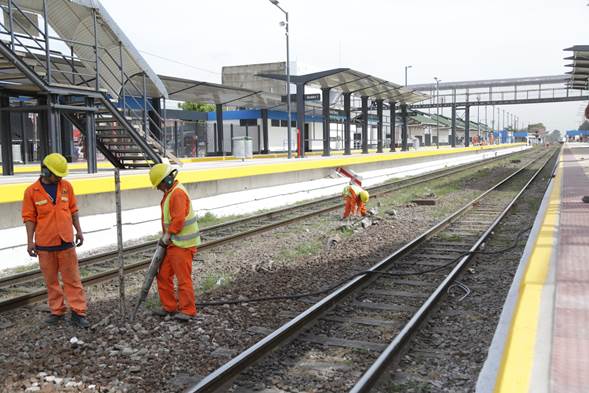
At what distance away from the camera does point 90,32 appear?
15.4 metres

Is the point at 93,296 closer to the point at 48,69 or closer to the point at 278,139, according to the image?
the point at 48,69

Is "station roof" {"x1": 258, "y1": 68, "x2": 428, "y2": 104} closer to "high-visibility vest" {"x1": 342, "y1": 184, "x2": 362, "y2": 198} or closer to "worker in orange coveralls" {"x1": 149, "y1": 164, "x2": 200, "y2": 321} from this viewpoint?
"high-visibility vest" {"x1": 342, "y1": 184, "x2": 362, "y2": 198}

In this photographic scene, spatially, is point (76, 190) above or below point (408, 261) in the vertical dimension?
above

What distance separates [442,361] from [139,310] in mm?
3538

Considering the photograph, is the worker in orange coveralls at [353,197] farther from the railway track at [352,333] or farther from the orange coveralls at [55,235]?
the orange coveralls at [55,235]

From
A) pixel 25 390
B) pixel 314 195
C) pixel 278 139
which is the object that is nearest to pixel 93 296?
pixel 25 390

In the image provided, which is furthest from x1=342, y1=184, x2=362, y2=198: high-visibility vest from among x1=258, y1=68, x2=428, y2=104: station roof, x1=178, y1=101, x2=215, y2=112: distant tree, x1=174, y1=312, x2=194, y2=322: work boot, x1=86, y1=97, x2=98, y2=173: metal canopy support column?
x1=178, y1=101, x2=215, y2=112: distant tree

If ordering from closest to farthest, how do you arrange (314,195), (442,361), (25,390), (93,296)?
(25,390), (442,361), (93,296), (314,195)

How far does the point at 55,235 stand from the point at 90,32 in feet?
36.2

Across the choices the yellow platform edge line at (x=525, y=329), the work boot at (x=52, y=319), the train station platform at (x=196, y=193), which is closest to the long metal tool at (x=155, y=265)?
the work boot at (x=52, y=319)

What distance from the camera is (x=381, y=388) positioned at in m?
4.72

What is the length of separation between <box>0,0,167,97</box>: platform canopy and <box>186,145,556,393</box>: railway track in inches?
348

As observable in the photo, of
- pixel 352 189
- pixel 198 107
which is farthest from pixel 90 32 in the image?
pixel 198 107

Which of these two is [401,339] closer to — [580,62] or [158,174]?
[158,174]
